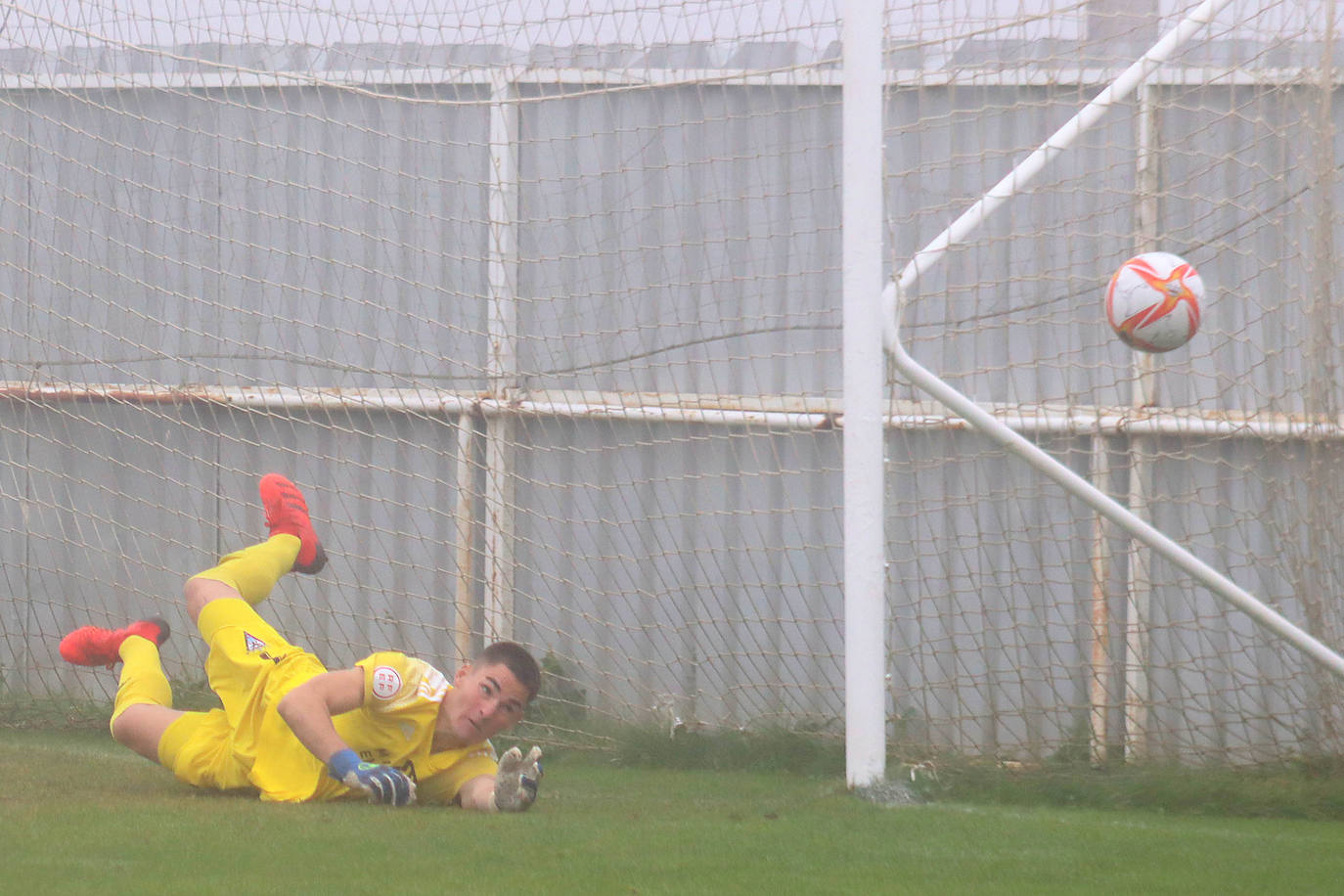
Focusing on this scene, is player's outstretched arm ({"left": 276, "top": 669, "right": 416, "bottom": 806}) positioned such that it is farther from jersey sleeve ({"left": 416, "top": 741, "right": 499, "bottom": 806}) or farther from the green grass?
jersey sleeve ({"left": 416, "top": 741, "right": 499, "bottom": 806})

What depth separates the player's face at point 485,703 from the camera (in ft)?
11.9

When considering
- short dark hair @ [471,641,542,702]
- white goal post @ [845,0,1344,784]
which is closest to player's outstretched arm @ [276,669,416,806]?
short dark hair @ [471,641,542,702]

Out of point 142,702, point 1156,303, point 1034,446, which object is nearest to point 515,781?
point 142,702

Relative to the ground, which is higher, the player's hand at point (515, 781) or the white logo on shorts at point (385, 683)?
the white logo on shorts at point (385, 683)

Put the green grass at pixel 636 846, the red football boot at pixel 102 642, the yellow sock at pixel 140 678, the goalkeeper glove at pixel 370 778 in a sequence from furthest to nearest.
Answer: the red football boot at pixel 102 642
the yellow sock at pixel 140 678
the goalkeeper glove at pixel 370 778
the green grass at pixel 636 846

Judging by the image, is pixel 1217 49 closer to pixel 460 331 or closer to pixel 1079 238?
pixel 1079 238

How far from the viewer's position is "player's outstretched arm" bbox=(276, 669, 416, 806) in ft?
11.4

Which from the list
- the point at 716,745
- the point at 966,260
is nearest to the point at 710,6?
the point at 966,260

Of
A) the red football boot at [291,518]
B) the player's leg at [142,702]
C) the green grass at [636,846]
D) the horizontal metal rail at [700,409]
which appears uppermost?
the horizontal metal rail at [700,409]

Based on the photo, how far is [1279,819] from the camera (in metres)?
3.87

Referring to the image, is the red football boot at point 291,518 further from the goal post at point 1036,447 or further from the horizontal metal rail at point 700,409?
the goal post at point 1036,447

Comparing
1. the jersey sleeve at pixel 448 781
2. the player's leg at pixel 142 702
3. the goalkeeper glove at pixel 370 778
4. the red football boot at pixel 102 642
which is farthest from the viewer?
the red football boot at pixel 102 642

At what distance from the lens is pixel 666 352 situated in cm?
498

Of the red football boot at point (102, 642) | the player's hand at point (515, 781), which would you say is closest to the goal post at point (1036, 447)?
the player's hand at point (515, 781)
